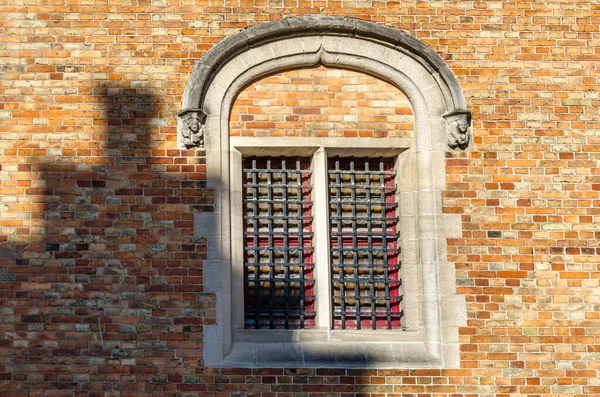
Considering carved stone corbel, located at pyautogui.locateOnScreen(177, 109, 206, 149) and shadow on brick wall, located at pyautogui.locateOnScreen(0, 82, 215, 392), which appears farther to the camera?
carved stone corbel, located at pyautogui.locateOnScreen(177, 109, 206, 149)

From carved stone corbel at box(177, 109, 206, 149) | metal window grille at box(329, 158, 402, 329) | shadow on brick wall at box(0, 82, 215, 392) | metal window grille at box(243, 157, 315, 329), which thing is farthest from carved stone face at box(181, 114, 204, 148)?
metal window grille at box(329, 158, 402, 329)

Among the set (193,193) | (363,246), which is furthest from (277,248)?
(193,193)

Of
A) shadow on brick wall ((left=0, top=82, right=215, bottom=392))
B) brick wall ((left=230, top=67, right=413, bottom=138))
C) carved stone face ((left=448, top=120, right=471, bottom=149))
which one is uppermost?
brick wall ((left=230, top=67, right=413, bottom=138))

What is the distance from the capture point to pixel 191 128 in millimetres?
8766

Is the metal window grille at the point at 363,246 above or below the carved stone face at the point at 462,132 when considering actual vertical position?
below

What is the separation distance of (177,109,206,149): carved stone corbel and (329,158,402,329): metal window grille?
129 centimetres

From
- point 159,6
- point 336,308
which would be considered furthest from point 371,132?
point 159,6

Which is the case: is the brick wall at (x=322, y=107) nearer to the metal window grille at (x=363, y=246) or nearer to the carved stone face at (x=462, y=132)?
the metal window grille at (x=363, y=246)

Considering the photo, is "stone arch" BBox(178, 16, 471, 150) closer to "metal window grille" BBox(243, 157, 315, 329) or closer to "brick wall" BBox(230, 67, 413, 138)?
"brick wall" BBox(230, 67, 413, 138)

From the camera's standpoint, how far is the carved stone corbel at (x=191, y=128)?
345 inches

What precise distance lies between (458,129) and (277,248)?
6.50 feet

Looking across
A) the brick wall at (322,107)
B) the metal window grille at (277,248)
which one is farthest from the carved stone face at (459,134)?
the metal window grille at (277,248)

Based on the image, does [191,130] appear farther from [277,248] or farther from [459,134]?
[459,134]

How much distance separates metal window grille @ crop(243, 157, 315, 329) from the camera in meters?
8.88
